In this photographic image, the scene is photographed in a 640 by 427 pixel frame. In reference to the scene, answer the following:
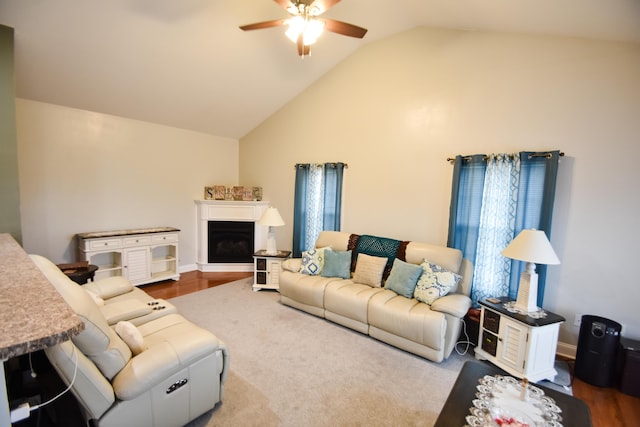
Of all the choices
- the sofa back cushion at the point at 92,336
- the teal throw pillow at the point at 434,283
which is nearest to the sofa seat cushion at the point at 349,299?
the teal throw pillow at the point at 434,283

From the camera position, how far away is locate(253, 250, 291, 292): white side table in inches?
175

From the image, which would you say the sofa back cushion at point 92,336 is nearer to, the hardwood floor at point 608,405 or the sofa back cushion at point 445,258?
the sofa back cushion at point 445,258

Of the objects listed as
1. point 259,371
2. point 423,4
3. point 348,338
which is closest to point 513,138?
point 423,4

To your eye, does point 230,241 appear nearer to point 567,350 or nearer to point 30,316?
point 30,316

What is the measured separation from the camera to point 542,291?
2.78 metres

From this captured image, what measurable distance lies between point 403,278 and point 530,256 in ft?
3.96

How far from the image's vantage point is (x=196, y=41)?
11.0 feet

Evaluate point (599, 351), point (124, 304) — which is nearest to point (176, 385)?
point (124, 304)

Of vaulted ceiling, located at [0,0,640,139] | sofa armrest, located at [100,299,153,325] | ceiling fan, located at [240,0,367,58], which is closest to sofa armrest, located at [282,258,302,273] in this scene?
sofa armrest, located at [100,299,153,325]

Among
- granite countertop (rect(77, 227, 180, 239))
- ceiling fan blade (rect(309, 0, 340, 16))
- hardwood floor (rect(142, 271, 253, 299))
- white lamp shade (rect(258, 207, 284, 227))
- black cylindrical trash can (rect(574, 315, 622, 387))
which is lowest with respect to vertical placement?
hardwood floor (rect(142, 271, 253, 299))

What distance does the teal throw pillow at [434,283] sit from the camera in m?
2.95

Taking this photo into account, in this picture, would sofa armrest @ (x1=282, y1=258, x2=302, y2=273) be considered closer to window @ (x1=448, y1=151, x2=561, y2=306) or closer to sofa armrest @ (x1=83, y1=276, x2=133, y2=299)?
sofa armrest @ (x1=83, y1=276, x2=133, y2=299)

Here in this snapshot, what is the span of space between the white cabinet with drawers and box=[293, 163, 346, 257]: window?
83.2 inches

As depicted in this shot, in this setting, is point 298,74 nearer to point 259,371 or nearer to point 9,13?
point 9,13
